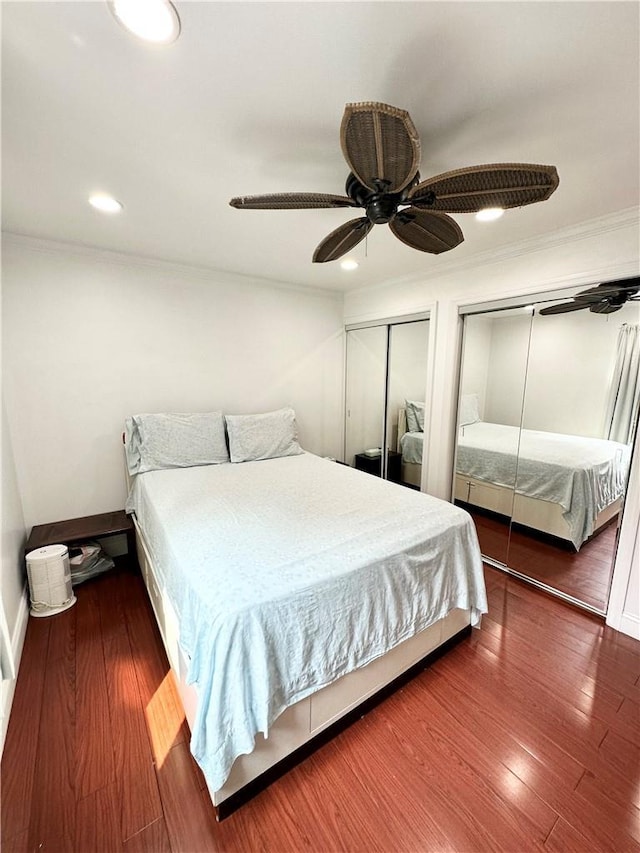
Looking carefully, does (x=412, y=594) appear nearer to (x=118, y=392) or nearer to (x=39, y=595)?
(x=39, y=595)

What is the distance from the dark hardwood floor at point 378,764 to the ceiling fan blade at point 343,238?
7.29ft

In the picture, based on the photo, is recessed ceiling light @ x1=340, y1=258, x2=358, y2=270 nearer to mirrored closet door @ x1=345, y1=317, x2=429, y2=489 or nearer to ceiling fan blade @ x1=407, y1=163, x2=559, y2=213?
mirrored closet door @ x1=345, y1=317, x2=429, y2=489

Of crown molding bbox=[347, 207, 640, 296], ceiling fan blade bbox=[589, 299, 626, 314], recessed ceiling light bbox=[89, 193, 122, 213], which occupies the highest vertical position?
recessed ceiling light bbox=[89, 193, 122, 213]

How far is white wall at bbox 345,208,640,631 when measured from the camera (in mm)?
2016

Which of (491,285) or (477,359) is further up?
(491,285)

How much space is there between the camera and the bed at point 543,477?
2.22 meters

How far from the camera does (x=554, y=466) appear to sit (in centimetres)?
250

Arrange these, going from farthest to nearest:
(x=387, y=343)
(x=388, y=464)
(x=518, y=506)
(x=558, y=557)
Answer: (x=388, y=464)
(x=387, y=343)
(x=518, y=506)
(x=558, y=557)

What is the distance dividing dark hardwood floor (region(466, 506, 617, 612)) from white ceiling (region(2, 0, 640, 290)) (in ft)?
7.20

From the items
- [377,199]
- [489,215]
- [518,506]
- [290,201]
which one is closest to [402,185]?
[377,199]

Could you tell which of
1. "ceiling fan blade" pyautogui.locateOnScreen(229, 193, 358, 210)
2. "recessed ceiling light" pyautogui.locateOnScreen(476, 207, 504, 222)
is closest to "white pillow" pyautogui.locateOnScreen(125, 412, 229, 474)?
"ceiling fan blade" pyautogui.locateOnScreen(229, 193, 358, 210)

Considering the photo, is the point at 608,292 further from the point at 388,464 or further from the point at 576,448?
the point at 388,464

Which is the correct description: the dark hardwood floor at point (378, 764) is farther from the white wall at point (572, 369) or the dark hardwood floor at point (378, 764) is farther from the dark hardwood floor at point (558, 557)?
the white wall at point (572, 369)

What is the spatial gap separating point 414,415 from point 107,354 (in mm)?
2789
